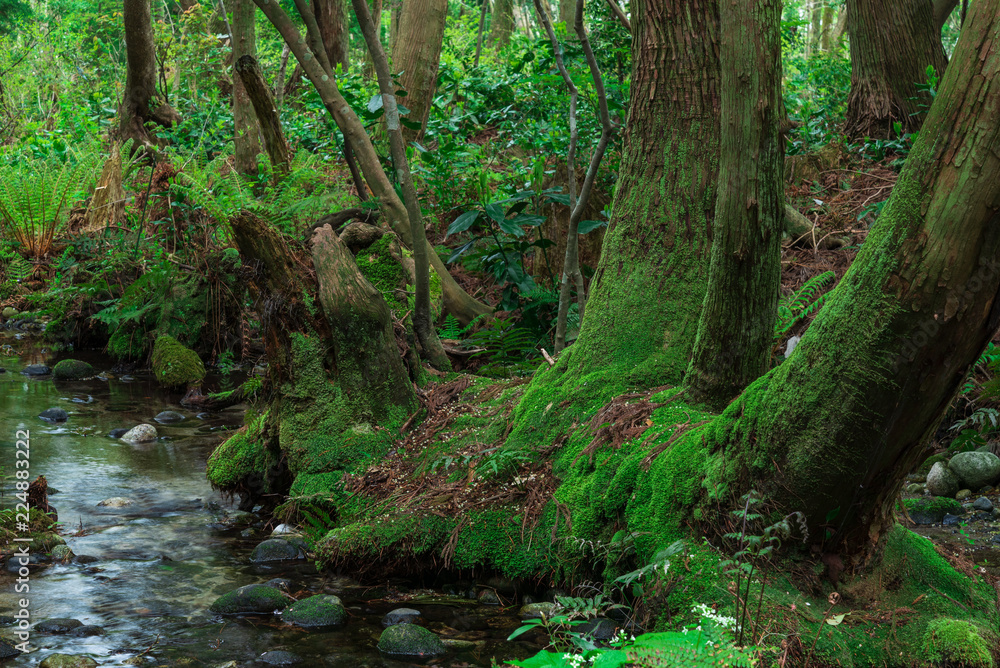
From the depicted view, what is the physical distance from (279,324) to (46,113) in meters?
17.8

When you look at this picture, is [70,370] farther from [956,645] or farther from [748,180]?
[956,645]

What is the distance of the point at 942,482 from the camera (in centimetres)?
526

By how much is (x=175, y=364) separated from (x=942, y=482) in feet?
24.8

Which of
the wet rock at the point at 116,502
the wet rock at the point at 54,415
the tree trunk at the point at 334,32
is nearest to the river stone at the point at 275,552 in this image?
the wet rock at the point at 116,502

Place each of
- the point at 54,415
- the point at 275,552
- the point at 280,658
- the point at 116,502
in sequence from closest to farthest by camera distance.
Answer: the point at 280,658
the point at 275,552
the point at 116,502
the point at 54,415

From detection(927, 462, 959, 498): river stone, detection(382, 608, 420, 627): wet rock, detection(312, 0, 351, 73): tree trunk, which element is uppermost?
detection(312, 0, 351, 73): tree trunk

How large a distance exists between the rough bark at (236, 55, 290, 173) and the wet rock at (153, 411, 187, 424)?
2967mm

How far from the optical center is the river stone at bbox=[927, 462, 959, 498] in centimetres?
524

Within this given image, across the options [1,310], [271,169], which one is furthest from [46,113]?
[271,169]

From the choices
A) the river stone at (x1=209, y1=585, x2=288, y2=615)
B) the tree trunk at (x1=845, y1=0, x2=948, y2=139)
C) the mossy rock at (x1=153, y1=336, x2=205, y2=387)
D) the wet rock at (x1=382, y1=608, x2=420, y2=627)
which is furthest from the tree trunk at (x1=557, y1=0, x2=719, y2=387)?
the mossy rock at (x1=153, y1=336, x2=205, y2=387)

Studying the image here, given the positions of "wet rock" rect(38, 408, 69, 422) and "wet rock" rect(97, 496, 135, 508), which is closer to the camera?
"wet rock" rect(97, 496, 135, 508)

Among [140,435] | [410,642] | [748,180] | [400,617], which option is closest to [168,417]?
[140,435]

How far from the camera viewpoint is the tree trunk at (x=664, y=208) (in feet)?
13.0

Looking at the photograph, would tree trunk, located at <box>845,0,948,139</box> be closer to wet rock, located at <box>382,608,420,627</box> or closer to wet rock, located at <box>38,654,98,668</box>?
wet rock, located at <box>382,608,420,627</box>
